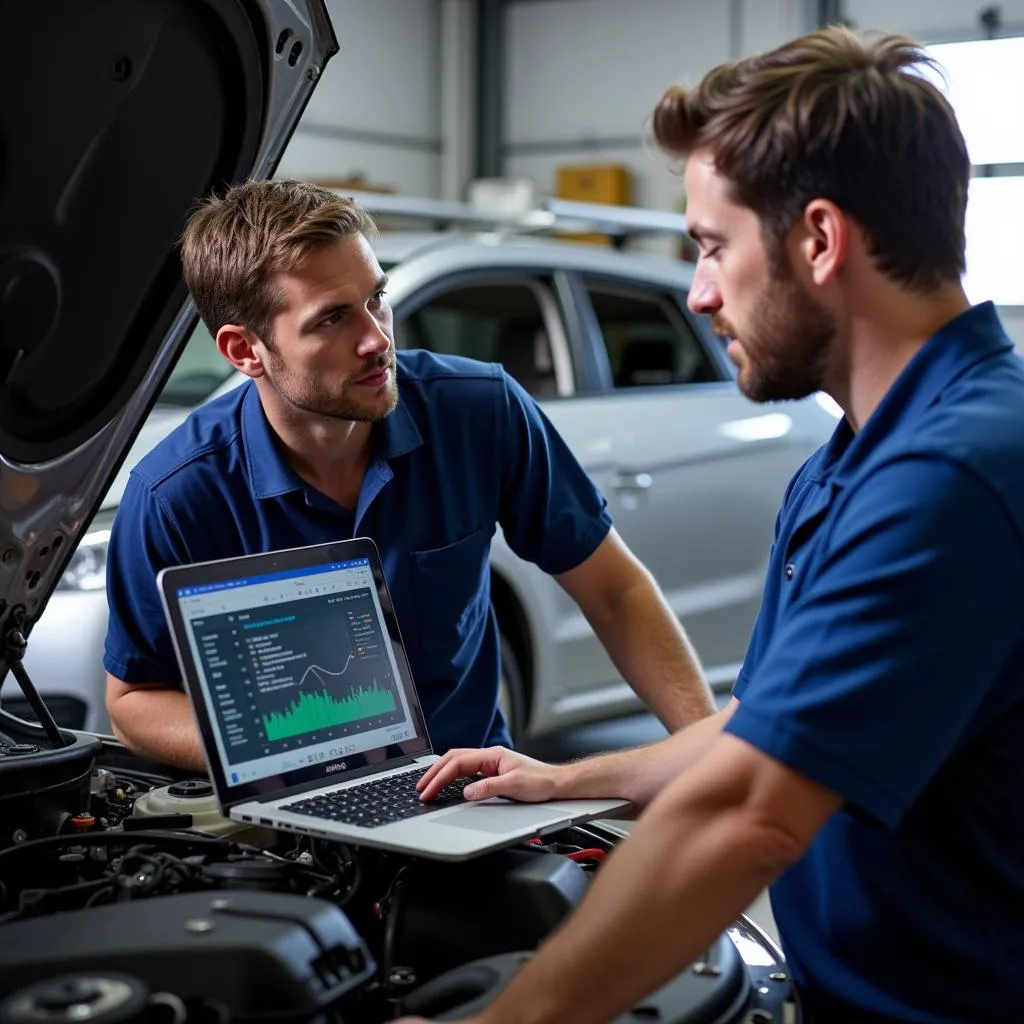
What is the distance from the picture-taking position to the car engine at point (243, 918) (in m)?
1.03

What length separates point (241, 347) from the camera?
2041 millimetres

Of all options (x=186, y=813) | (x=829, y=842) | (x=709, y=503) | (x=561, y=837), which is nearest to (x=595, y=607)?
(x=561, y=837)

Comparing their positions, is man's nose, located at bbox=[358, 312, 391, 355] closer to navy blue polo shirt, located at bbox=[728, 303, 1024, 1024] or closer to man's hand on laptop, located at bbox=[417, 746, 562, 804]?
man's hand on laptop, located at bbox=[417, 746, 562, 804]

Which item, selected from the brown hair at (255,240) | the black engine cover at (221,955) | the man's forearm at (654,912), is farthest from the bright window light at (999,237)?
the black engine cover at (221,955)

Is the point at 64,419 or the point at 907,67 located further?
the point at 64,419

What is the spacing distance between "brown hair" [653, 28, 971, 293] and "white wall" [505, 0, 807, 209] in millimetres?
8115

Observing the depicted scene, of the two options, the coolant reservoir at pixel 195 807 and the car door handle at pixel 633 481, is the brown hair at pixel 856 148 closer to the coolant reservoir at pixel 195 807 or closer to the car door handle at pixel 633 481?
the coolant reservoir at pixel 195 807

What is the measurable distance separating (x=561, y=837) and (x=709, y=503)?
2.81 m

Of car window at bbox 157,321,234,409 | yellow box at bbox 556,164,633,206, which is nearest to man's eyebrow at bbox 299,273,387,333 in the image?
car window at bbox 157,321,234,409

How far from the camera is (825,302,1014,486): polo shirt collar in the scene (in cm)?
121

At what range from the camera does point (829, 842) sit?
123cm

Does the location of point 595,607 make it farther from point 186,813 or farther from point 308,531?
point 186,813

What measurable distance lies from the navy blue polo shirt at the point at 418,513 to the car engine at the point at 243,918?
0.32 meters

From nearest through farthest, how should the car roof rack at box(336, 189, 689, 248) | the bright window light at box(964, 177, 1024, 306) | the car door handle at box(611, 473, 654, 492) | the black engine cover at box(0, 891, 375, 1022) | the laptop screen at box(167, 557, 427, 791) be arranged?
1. the black engine cover at box(0, 891, 375, 1022)
2. the laptop screen at box(167, 557, 427, 791)
3. the car door handle at box(611, 473, 654, 492)
4. the car roof rack at box(336, 189, 689, 248)
5. the bright window light at box(964, 177, 1024, 306)
